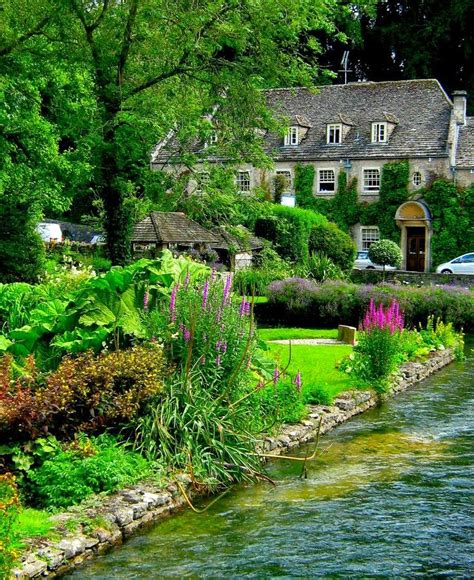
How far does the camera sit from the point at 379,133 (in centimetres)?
4894

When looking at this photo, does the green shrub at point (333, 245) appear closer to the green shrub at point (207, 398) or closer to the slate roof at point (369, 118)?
the slate roof at point (369, 118)

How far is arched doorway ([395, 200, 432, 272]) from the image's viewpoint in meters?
47.2

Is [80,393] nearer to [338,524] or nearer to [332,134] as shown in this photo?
[338,524]

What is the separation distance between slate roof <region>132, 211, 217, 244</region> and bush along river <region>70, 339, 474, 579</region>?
19.9 m

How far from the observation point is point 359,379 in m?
16.5

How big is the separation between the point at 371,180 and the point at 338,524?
41.2 meters

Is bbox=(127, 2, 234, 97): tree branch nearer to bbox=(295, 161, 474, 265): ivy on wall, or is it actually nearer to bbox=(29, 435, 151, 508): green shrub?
bbox=(29, 435, 151, 508): green shrub

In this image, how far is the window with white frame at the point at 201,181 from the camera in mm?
22828

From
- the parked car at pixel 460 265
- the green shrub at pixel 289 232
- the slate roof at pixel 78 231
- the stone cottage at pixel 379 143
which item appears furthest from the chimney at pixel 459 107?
the slate roof at pixel 78 231

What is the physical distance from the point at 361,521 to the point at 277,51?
593 inches

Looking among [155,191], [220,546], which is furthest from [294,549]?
[155,191]

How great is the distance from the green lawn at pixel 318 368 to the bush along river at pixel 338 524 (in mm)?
1611

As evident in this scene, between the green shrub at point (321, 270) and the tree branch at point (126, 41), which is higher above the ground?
the tree branch at point (126, 41)

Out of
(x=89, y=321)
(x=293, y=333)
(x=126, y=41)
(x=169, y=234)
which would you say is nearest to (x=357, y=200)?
(x=169, y=234)
